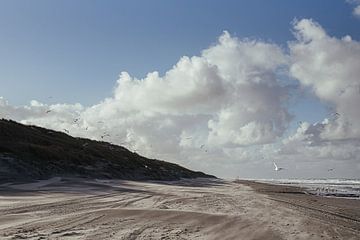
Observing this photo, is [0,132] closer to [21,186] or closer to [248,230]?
[21,186]

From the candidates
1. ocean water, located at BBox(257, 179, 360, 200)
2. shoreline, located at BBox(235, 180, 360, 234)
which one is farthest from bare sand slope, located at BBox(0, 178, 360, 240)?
ocean water, located at BBox(257, 179, 360, 200)

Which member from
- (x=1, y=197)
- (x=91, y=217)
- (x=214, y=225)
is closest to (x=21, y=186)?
(x=1, y=197)

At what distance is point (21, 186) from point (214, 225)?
18.4 m

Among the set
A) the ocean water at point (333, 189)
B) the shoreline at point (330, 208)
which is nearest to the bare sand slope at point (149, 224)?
the shoreline at point (330, 208)

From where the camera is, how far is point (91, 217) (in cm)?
1496

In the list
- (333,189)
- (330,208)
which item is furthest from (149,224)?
(333,189)

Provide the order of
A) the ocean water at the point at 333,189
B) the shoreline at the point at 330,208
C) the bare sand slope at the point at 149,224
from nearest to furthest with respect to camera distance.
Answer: the bare sand slope at the point at 149,224 < the shoreline at the point at 330,208 < the ocean water at the point at 333,189

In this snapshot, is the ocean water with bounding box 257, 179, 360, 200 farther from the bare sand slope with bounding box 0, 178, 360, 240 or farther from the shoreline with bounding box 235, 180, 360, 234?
the bare sand slope with bounding box 0, 178, 360, 240

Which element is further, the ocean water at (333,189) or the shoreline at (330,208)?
the ocean water at (333,189)

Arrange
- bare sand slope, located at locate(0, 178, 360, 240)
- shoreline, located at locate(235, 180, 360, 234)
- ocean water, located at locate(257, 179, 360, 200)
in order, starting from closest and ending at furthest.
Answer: bare sand slope, located at locate(0, 178, 360, 240) → shoreline, located at locate(235, 180, 360, 234) → ocean water, located at locate(257, 179, 360, 200)

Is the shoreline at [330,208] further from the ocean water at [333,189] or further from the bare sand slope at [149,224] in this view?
the ocean water at [333,189]

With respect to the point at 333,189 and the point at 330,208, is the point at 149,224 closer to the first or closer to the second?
the point at 330,208

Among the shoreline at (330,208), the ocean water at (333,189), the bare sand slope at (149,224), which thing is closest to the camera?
the bare sand slope at (149,224)

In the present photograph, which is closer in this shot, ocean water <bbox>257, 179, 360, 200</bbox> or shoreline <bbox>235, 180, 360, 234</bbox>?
shoreline <bbox>235, 180, 360, 234</bbox>
